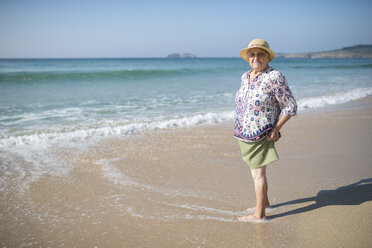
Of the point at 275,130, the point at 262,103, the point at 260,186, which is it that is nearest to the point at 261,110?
A: the point at 262,103

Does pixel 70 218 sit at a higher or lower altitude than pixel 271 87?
lower

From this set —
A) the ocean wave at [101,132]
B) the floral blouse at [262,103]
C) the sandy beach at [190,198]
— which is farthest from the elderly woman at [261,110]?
the ocean wave at [101,132]

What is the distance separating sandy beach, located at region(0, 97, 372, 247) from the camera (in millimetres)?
2572

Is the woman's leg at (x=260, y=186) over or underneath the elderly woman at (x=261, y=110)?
underneath

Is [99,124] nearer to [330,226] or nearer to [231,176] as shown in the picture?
[231,176]

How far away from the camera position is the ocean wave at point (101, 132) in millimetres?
5719

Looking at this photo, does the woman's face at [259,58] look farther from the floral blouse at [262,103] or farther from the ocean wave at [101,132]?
the ocean wave at [101,132]

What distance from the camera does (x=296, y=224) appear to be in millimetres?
2734

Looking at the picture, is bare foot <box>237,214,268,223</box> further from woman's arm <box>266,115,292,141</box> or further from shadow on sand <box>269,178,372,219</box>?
woman's arm <box>266,115,292,141</box>

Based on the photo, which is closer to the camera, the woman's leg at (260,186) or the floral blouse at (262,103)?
the floral blouse at (262,103)

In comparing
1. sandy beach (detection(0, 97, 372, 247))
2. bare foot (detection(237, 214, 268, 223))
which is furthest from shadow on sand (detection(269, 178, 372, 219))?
bare foot (detection(237, 214, 268, 223))

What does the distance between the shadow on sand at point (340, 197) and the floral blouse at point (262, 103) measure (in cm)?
98

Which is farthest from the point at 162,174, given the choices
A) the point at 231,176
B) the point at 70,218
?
the point at 70,218

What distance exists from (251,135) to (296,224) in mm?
992
